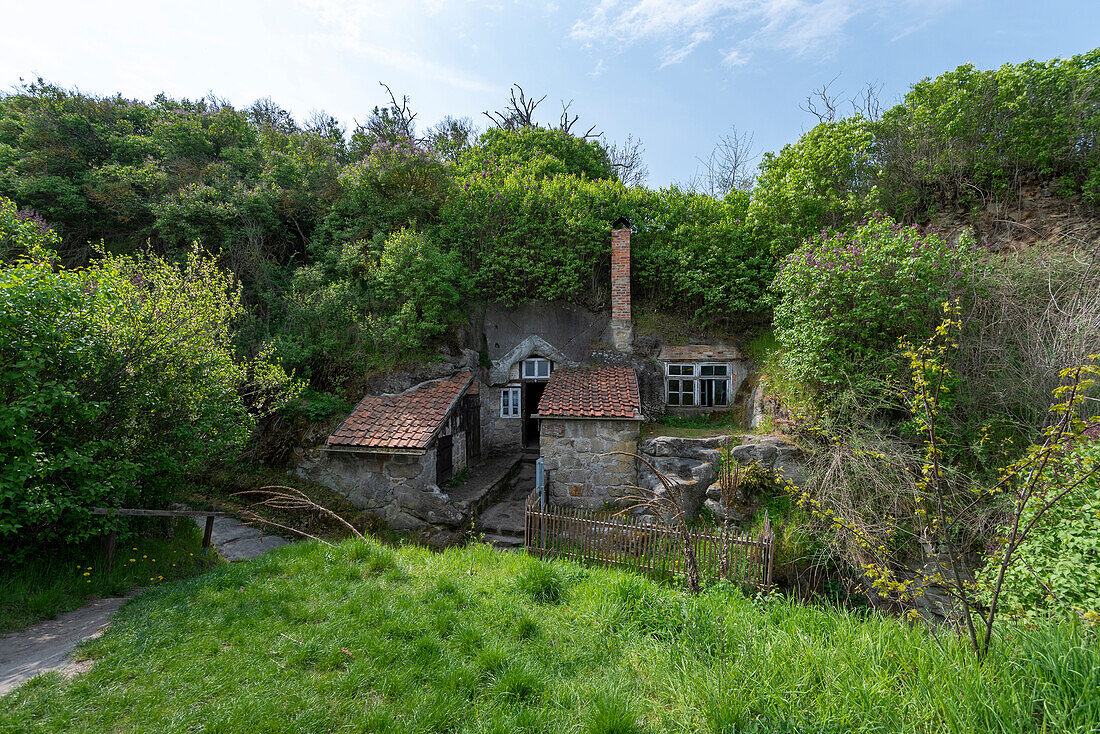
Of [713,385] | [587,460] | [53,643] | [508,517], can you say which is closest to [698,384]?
[713,385]

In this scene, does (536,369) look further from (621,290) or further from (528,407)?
(621,290)

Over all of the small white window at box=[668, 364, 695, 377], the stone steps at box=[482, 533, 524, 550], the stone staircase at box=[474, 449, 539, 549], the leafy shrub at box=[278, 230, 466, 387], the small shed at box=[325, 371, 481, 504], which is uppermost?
the leafy shrub at box=[278, 230, 466, 387]

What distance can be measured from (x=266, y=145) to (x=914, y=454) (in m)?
20.8

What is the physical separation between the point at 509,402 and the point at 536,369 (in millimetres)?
1346

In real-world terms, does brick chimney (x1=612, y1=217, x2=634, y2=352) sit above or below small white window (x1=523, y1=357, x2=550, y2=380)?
above

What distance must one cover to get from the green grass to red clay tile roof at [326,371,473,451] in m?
3.19

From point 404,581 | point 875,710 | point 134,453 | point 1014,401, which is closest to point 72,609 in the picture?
point 134,453

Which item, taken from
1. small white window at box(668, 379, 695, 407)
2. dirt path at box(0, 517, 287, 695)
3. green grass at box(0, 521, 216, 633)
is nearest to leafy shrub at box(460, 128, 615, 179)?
small white window at box(668, 379, 695, 407)

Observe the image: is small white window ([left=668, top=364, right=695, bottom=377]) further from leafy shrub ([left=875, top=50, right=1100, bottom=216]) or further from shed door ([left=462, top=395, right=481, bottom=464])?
leafy shrub ([left=875, top=50, right=1100, bottom=216])

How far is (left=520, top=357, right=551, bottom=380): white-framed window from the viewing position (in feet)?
42.1

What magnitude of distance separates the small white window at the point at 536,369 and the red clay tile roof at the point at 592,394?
89 cm

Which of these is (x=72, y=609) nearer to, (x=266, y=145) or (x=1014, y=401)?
(x=1014, y=401)

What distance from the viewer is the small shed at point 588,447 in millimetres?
9461

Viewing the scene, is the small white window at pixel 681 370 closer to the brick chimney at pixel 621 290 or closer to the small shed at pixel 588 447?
the brick chimney at pixel 621 290
